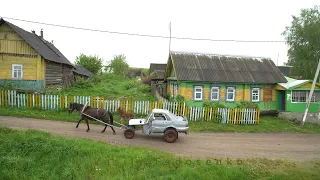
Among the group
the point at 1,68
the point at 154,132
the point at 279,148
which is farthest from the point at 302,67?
the point at 1,68

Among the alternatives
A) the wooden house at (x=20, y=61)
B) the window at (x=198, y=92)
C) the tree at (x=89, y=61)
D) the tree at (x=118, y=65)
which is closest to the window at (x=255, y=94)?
the window at (x=198, y=92)

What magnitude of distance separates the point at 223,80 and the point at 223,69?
5.61 ft

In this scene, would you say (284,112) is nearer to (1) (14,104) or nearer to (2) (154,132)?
(2) (154,132)

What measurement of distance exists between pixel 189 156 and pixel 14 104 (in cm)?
1444

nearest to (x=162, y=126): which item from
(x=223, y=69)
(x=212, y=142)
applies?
(x=212, y=142)

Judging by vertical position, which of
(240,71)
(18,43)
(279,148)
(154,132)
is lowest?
(279,148)

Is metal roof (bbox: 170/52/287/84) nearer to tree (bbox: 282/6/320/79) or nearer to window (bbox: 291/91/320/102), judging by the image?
window (bbox: 291/91/320/102)

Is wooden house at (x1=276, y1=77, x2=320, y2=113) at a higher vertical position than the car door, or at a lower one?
higher

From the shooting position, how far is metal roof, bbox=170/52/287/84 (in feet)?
72.8

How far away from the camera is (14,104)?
18281 millimetres

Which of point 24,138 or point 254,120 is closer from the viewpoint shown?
point 24,138

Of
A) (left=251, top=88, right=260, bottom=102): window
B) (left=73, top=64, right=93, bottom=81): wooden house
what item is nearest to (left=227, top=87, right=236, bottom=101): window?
(left=251, top=88, right=260, bottom=102): window

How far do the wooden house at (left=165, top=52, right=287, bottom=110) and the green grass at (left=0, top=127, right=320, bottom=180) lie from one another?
40.6 ft

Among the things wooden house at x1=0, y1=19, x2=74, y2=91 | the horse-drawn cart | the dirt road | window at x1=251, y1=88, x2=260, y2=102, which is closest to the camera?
the dirt road
